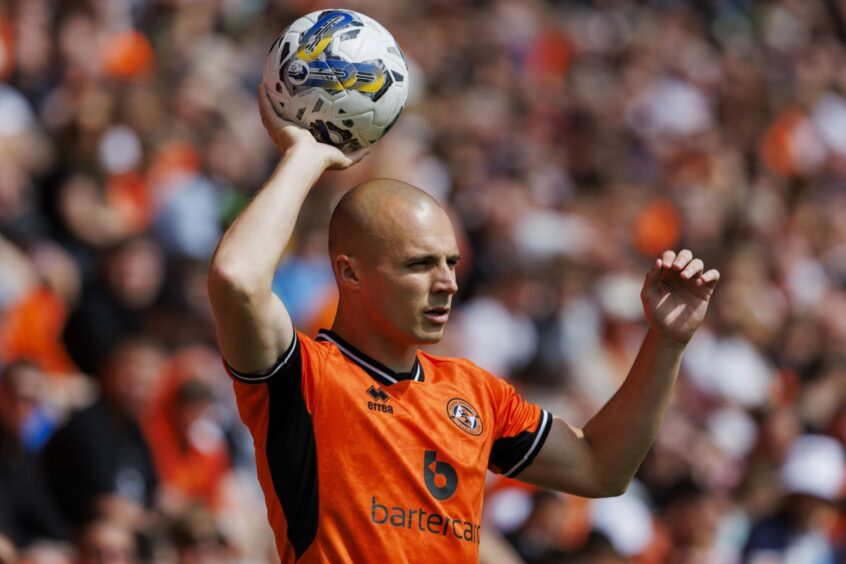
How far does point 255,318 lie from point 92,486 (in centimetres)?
423

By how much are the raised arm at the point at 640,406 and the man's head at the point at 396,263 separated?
66cm

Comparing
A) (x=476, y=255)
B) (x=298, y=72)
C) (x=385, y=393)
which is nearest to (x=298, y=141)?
(x=298, y=72)

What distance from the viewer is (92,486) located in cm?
795

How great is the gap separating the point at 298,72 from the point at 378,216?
49 centimetres

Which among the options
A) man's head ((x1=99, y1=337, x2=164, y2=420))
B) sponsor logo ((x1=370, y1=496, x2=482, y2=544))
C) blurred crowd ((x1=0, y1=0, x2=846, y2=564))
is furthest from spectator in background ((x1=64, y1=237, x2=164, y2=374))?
sponsor logo ((x1=370, y1=496, x2=482, y2=544))

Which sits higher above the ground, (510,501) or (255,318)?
(255,318)

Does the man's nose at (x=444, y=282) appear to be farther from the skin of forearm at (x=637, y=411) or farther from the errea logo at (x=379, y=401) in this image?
the skin of forearm at (x=637, y=411)

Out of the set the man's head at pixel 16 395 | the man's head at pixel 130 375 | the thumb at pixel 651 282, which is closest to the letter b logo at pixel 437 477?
the thumb at pixel 651 282

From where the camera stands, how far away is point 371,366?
4504 mm

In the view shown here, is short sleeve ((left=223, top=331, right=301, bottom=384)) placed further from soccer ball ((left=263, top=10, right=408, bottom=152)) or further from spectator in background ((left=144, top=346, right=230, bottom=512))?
spectator in background ((left=144, top=346, right=230, bottom=512))

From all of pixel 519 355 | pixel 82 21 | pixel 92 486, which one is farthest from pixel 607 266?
pixel 92 486

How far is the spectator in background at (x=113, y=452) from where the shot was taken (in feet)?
25.9

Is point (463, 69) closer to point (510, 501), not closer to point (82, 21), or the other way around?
point (82, 21)

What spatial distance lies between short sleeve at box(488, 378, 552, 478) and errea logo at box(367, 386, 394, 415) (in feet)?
1.60
